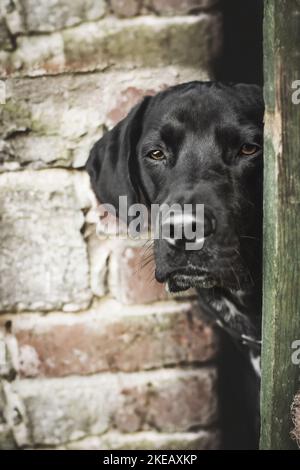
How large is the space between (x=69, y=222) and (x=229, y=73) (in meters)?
0.76

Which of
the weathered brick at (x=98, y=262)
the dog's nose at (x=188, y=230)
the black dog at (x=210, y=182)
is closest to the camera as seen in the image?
the dog's nose at (x=188, y=230)

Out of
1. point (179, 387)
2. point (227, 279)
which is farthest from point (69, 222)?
point (179, 387)

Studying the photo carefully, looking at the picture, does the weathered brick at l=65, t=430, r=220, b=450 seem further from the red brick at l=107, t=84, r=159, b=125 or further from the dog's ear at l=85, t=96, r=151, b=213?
the red brick at l=107, t=84, r=159, b=125

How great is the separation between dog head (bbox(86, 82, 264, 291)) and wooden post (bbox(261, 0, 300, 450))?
35 cm

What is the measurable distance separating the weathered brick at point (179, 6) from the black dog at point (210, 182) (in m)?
0.22

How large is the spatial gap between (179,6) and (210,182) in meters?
0.55

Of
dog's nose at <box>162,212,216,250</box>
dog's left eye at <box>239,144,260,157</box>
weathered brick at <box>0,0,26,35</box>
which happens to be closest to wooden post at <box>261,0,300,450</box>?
dog's nose at <box>162,212,216,250</box>

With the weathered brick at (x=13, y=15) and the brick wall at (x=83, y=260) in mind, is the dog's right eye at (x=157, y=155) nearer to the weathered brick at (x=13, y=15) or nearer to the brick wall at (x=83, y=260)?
the brick wall at (x=83, y=260)

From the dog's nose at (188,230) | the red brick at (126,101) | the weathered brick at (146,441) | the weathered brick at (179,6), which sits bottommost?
the weathered brick at (146,441)

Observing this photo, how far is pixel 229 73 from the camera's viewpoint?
6.66ft

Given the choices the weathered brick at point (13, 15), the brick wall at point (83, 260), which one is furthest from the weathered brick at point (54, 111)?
the weathered brick at point (13, 15)

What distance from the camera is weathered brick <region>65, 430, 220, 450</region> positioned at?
1992mm

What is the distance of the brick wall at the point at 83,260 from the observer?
1.82m

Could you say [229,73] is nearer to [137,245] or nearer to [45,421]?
[137,245]
